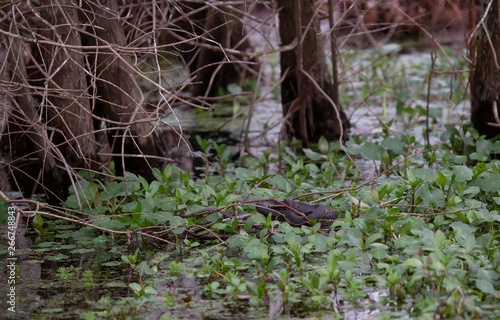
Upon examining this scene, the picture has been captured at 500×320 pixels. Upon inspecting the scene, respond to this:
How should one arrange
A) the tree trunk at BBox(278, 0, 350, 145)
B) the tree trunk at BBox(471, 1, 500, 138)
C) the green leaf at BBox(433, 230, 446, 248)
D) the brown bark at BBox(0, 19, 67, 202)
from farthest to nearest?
the tree trunk at BBox(278, 0, 350, 145)
the tree trunk at BBox(471, 1, 500, 138)
the brown bark at BBox(0, 19, 67, 202)
the green leaf at BBox(433, 230, 446, 248)

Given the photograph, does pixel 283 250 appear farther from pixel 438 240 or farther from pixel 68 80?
pixel 68 80

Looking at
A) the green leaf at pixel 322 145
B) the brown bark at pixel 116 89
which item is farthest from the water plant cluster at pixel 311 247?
the brown bark at pixel 116 89

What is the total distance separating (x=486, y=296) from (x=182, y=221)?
4.70 ft

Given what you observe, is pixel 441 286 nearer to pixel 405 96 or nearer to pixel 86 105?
pixel 86 105

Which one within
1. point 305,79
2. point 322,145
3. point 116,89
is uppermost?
point 116,89

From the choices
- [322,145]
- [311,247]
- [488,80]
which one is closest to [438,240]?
[311,247]

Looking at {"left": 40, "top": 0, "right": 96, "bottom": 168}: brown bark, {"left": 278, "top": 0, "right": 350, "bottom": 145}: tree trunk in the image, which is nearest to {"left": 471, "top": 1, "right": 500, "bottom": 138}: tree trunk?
{"left": 278, "top": 0, "right": 350, "bottom": 145}: tree trunk

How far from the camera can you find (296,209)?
329 cm

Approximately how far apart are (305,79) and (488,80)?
5.03 feet

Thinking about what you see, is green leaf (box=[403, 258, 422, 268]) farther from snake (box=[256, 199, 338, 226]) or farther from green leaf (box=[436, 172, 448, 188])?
green leaf (box=[436, 172, 448, 188])

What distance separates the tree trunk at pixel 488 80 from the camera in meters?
4.48

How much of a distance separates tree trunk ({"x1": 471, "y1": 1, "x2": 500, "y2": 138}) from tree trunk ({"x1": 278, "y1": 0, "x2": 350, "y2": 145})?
1.03 meters

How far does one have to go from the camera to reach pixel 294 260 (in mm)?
2904

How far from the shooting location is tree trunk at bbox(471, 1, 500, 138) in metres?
4.48
